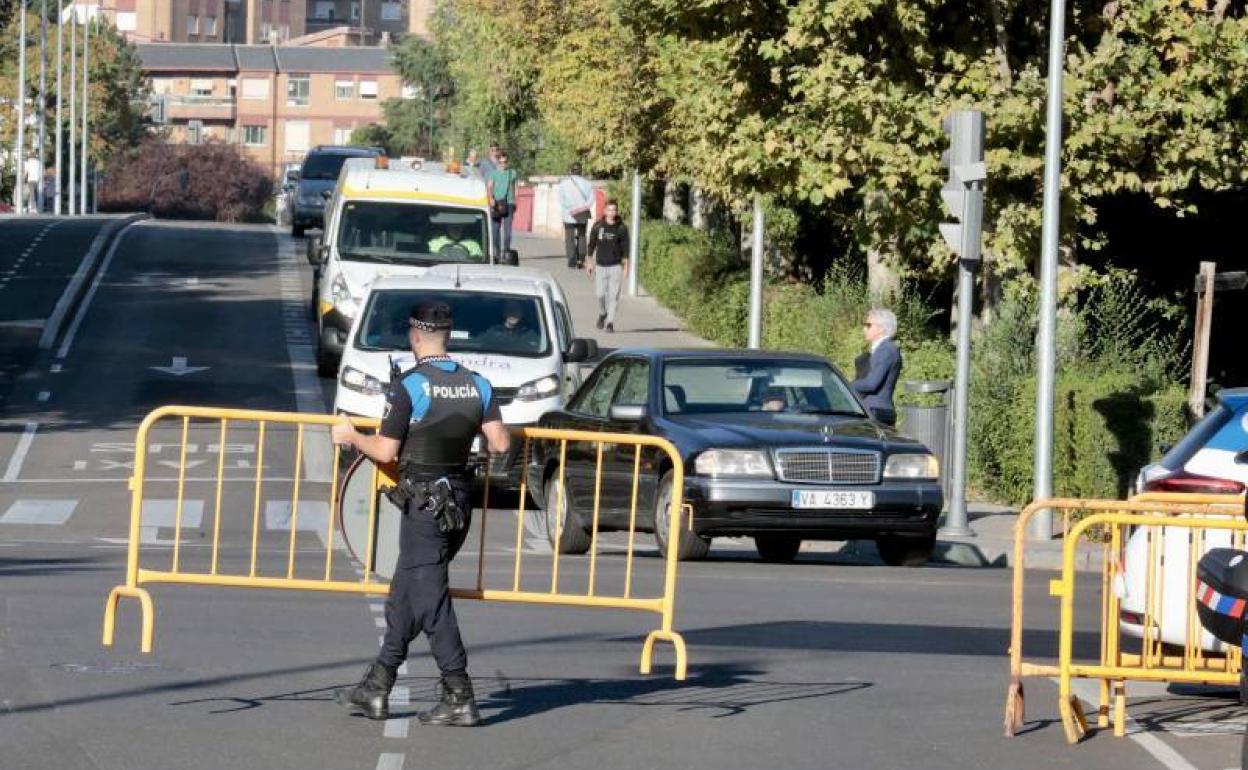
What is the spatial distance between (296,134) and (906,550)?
14809cm

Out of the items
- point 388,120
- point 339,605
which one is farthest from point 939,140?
point 388,120

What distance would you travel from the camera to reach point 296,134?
163 meters

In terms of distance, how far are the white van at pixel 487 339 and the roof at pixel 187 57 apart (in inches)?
5519

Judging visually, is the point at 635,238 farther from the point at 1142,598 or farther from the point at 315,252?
the point at 1142,598

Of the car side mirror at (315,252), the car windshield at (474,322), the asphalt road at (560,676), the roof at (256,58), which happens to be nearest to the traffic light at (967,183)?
the asphalt road at (560,676)

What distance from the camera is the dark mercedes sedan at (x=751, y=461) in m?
16.2

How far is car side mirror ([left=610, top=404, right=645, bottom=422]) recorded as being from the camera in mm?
16719

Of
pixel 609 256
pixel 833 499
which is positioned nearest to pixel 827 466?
pixel 833 499

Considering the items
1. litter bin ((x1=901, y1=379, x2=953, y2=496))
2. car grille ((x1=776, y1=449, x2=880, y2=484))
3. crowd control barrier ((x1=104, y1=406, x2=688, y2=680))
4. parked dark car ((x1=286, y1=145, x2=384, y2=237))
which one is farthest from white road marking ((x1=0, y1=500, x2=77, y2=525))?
parked dark car ((x1=286, y1=145, x2=384, y2=237))

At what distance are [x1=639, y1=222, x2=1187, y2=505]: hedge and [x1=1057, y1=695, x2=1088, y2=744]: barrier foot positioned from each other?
34.1ft

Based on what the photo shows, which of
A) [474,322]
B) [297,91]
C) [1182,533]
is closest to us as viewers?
[1182,533]

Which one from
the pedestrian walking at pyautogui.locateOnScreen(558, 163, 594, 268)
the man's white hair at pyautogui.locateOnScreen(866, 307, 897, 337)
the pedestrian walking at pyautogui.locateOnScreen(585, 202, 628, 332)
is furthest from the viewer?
the pedestrian walking at pyautogui.locateOnScreen(558, 163, 594, 268)

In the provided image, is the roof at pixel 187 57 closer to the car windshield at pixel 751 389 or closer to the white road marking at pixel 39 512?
the white road marking at pixel 39 512

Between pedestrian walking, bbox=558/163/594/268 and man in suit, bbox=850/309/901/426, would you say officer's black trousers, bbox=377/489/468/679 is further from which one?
pedestrian walking, bbox=558/163/594/268
